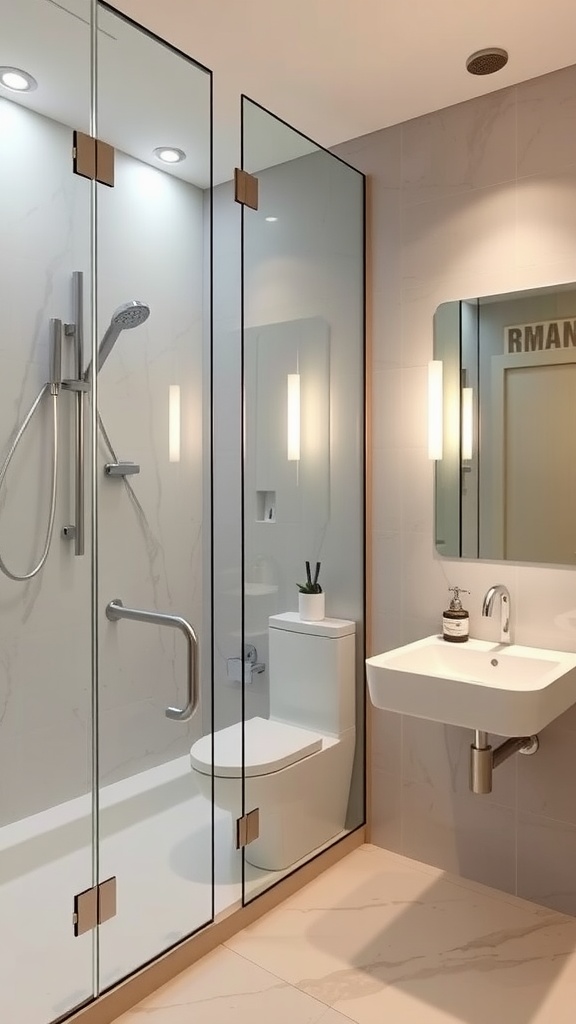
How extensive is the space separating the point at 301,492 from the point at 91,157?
120 centimetres

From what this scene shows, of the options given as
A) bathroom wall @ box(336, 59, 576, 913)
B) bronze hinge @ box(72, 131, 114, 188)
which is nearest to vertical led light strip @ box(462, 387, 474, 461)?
bathroom wall @ box(336, 59, 576, 913)

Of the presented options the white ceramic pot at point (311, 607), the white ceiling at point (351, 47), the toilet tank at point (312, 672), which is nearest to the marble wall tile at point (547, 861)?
the toilet tank at point (312, 672)

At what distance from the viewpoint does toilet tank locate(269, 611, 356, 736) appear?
252 centimetres

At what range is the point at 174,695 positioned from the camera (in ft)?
6.89

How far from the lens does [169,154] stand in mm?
2062

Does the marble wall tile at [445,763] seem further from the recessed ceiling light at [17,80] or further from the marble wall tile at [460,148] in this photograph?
the recessed ceiling light at [17,80]

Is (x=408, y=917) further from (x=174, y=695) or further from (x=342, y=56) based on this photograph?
(x=342, y=56)

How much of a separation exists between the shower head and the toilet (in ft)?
3.34

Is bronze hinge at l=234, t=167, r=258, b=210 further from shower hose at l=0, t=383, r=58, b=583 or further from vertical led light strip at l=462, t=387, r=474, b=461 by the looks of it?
vertical led light strip at l=462, t=387, r=474, b=461

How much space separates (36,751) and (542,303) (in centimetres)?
206

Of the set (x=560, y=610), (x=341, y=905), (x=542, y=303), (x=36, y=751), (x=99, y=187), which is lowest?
(x=341, y=905)

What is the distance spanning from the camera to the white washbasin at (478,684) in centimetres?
193

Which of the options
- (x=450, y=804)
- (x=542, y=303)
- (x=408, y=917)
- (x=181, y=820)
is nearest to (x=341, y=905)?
(x=408, y=917)

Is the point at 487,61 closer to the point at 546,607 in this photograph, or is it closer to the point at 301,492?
the point at 301,492
